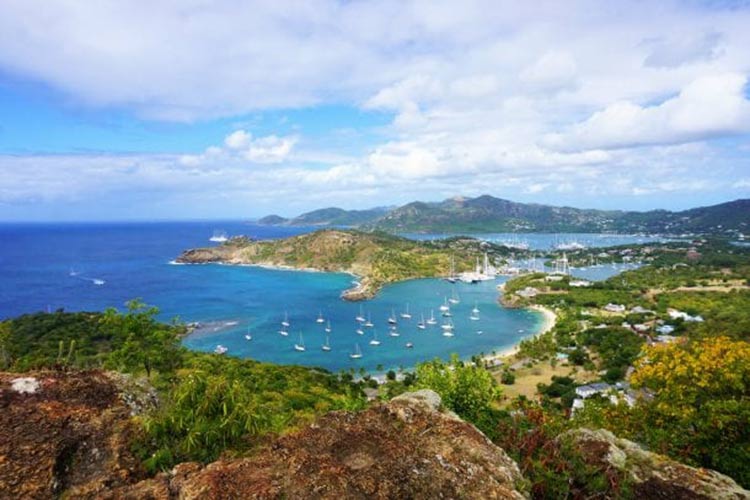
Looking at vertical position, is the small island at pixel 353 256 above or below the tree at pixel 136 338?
below

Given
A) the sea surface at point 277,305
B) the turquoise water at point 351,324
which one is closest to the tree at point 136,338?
the sea surface at point 277,305

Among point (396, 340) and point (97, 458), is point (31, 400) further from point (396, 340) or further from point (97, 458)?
point (396, 340)

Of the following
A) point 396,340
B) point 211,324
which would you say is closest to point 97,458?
point 396,340

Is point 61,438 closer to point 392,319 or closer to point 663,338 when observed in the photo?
point 663,338

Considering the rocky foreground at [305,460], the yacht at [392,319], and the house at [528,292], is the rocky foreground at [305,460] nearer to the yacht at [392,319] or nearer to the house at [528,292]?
the yacht at [392,319]

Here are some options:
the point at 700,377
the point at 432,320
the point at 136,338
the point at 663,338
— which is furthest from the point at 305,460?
the point at 432,320
